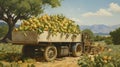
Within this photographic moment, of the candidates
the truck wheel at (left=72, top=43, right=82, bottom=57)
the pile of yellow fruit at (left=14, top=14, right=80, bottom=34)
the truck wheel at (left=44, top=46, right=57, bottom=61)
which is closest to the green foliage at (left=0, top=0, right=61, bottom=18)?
the truck wheel at (left=72, top=43, right=82, bottom=57)

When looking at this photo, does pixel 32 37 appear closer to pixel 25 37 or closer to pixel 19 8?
pixel 25 37

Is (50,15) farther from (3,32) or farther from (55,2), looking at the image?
(3,32)

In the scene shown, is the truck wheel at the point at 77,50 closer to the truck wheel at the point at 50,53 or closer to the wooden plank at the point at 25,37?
the truck wheel at the point at 50,53

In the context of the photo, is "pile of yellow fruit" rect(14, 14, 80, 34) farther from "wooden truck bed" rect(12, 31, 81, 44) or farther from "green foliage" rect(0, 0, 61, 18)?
"green foliage" rect(0, 0, 61, 18)

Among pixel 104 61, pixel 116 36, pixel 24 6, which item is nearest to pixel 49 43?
pixel 104 61

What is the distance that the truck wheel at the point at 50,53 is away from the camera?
17834 mm

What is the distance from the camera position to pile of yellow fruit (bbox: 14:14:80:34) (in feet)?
56.2

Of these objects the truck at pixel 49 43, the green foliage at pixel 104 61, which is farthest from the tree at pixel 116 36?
the green foliage at pixel 104 61

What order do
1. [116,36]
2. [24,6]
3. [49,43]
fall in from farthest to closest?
[24,6]
[116,36]
[49,43]

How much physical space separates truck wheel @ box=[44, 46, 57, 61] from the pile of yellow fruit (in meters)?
1.00

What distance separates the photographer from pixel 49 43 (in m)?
18.2

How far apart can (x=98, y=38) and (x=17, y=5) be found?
13.2 m

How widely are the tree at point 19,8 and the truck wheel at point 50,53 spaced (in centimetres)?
3254

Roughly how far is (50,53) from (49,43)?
542mm
